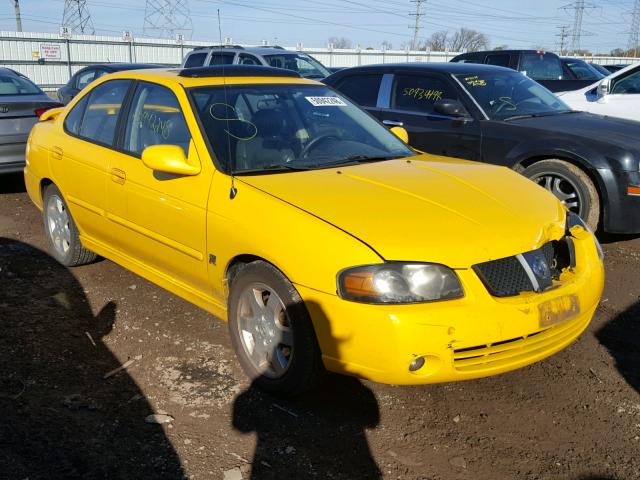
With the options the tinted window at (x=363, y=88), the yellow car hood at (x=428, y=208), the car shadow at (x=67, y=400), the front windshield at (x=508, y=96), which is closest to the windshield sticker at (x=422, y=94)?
the front windshield at (x=508, y=96)

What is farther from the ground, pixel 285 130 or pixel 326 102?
pixel 326 102

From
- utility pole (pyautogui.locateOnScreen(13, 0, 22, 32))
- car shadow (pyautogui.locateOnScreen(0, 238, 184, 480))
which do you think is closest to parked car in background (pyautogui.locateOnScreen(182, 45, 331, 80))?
car shadow (pyautogui.locateOnScreen(0, 238, 184, 480))

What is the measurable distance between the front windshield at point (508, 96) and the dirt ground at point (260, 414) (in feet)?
9.49

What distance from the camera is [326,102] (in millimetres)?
4465

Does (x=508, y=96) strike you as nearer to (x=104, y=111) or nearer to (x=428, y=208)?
Answer: (x=428, y=208)

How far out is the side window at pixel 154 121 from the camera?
13.0 ft

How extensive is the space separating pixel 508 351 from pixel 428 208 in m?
0.81

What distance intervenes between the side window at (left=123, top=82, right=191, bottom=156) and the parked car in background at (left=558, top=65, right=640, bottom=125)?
6.45 metres

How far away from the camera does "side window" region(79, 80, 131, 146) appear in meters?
4.53

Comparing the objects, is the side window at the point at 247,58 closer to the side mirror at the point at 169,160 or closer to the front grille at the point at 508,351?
the side mirror at the point at 169,160

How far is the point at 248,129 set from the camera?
12.8 ft

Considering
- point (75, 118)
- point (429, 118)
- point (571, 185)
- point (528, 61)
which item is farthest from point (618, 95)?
point (75, 118)

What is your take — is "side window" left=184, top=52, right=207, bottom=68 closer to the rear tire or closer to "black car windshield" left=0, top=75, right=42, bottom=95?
"black car windshield" left=0, top=75, right=42, bottom=95

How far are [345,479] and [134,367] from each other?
1545mm
